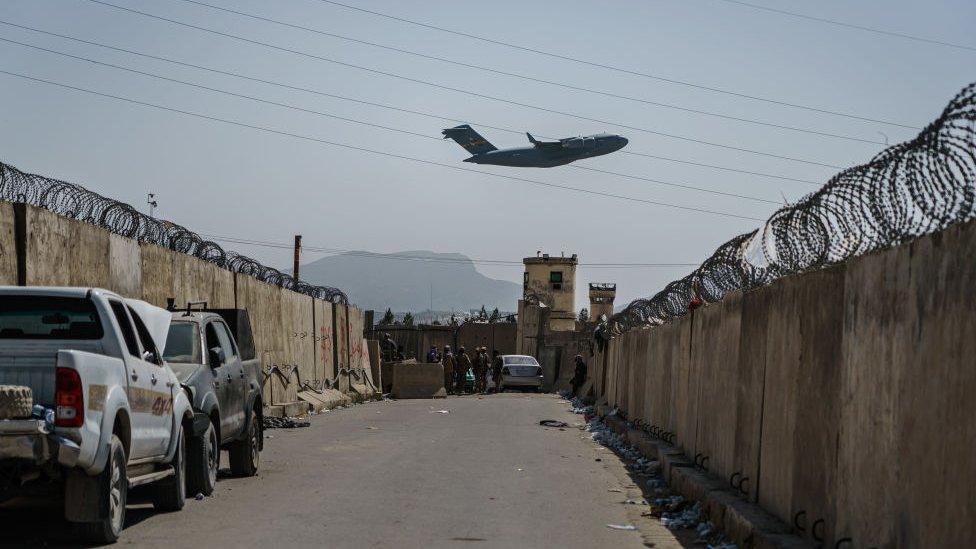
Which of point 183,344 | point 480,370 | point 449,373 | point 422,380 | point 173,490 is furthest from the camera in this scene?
point 480,370

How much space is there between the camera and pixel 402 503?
11648mm

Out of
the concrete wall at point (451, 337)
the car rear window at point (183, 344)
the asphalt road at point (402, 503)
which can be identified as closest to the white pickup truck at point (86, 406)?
the asphalt road at point (402, 503)

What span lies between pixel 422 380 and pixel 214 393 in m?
30.2

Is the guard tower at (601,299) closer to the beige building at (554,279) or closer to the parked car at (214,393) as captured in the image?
the beige building at (554,279)

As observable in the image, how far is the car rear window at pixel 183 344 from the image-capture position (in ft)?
42.1

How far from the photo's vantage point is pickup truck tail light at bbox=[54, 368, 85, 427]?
325 inches

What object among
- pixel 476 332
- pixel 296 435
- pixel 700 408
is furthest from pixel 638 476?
pixel 476 332

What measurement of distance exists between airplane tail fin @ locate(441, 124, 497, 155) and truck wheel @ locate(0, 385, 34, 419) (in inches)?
3852

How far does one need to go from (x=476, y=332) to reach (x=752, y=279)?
182 ft

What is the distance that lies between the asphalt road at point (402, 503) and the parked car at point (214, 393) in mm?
346

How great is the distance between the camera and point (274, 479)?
13.8 m

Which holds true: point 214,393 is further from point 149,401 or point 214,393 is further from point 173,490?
point 149,401

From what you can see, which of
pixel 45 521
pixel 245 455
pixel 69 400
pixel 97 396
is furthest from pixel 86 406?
pixel 245 455

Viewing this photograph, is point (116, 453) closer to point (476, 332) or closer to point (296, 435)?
point (296, 435)
